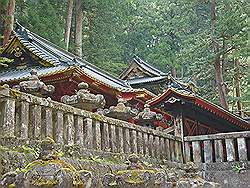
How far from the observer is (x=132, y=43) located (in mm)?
35406

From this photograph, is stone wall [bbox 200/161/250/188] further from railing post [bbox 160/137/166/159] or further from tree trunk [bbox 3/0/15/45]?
tree trunk [bbox 3/0/15/45]

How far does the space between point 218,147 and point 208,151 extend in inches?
11.3

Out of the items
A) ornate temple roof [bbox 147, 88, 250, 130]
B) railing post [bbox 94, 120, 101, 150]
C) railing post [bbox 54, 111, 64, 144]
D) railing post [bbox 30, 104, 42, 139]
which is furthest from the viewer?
ornate temple roof [bbox 147, 88, 250, 130]

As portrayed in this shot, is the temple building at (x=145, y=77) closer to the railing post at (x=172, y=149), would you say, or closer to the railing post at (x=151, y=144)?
the railing post at (x=172, y=149)

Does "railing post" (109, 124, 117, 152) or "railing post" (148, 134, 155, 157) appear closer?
"railing post" (109, 124, 117, 152)

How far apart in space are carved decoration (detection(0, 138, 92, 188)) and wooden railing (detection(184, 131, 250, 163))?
6.95 m

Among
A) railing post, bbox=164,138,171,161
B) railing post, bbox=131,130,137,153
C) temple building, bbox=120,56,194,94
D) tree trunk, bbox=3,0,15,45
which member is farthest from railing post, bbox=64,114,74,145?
temple building, bbox=120,56,194,94

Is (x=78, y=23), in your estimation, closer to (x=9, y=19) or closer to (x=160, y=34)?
(x=9, y=19)

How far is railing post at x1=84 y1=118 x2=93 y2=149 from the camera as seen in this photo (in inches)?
290

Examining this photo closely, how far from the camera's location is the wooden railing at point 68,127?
5898 mm

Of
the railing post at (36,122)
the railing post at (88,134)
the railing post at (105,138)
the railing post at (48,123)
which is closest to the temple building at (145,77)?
the railing post at (105,138)

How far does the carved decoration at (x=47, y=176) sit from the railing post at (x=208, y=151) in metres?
6.95

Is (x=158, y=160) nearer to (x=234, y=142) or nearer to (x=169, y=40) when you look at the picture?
(x=234, y=142)

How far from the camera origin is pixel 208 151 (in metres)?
10.8
